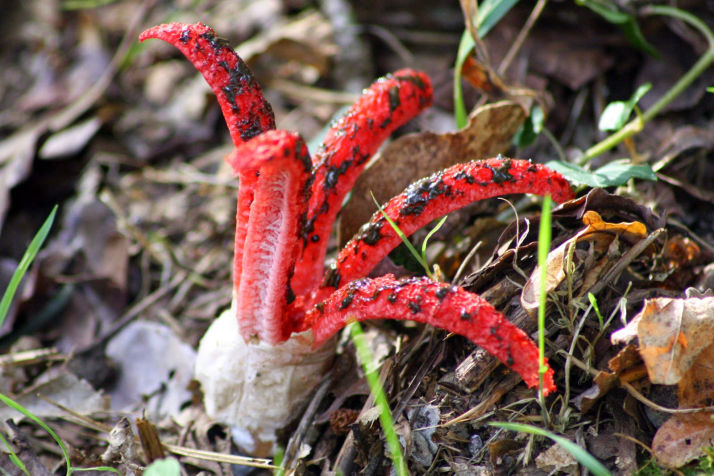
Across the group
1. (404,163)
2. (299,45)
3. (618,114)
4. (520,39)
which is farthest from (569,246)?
(299,45)

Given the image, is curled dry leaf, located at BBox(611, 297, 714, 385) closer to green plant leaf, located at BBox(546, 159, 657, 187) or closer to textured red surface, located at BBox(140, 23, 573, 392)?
textured red surface, located at BBox(140, 23, 573, 392)

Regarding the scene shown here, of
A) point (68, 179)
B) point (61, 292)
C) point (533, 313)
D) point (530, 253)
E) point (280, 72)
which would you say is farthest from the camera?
point (280, 72)

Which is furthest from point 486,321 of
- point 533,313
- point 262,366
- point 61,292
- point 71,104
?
point 71,104

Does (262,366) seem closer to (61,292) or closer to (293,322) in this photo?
(293,322)

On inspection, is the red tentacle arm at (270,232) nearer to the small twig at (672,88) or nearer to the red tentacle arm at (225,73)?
the red tentacle arm at (225,73)

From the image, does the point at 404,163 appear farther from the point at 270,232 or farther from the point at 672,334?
the point at 672,334

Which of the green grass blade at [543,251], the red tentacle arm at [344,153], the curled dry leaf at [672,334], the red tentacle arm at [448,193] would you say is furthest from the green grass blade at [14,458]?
the curled dry leaf at [672,334]
